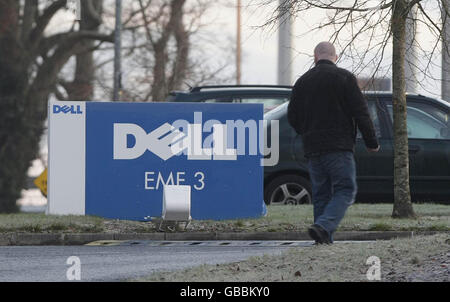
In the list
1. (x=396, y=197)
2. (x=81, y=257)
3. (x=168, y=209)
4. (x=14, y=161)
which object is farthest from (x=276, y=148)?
(x=14, y=161)

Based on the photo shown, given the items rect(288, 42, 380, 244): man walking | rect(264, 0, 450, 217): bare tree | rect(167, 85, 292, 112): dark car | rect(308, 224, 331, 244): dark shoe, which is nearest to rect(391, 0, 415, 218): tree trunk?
rect(264, 0, 450, 217): bare tree

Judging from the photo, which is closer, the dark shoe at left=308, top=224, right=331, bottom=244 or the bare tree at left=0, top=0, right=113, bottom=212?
the dark shoe at left=308, top=224, right=331, bottom=244

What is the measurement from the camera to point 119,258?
11.1m

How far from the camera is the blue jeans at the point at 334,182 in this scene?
9.98 meters

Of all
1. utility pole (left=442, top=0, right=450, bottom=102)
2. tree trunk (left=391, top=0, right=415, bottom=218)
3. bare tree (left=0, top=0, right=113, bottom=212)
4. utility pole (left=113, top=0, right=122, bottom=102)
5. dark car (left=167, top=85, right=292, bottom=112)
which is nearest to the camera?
utility pole (left=442, top=0, right=450, bottom=102)

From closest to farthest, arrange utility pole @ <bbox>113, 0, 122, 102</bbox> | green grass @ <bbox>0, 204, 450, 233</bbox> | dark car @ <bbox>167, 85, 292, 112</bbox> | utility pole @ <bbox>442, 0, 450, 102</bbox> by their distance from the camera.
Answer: green grass @ <bbox>0, 204, 450, 233</bbox>
utility pole @ <bbox>442, 0, 450, 102</bbox>
dark car @ <bbox>167, 85, 292, 112</bbox>
utility pole @ <bbox>113, 0, 122, 102</bbox>

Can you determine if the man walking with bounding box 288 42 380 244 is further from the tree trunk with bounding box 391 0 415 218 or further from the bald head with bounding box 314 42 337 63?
the tree trunk with bounding box 391 0 415 218

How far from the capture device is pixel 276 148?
54.0 feet

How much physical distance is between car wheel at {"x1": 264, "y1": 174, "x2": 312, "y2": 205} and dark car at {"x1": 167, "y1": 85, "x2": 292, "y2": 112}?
1.53m

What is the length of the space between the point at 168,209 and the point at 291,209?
2589 mm

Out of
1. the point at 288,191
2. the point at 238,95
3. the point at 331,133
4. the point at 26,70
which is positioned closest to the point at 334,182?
the point at 331,133

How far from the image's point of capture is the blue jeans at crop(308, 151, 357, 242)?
9984 millimetres

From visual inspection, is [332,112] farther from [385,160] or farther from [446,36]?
[385,160]

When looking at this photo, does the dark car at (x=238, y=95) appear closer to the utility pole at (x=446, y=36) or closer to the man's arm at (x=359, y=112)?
the utility pole at (x=446, y=36)
